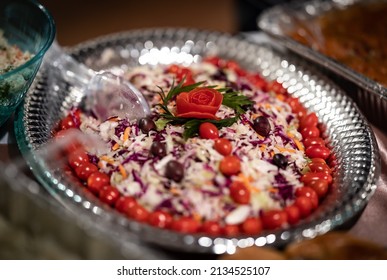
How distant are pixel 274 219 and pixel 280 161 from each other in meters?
0.27

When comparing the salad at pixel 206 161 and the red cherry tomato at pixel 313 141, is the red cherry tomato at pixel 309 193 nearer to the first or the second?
the salad at pixel 206 161

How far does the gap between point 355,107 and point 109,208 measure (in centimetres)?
108

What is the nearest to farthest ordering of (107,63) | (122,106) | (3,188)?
(3,188)
(122,106)
(107,63)

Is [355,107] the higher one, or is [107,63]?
[355,107]

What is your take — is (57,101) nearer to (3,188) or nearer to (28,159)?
(28,159)

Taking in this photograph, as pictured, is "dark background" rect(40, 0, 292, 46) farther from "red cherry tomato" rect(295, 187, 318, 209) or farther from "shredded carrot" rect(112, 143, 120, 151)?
"red cherry tomato" rect(295, 187, 318, 209)

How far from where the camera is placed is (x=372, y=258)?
143cm

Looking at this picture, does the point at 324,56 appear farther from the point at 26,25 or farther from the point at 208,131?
the point at 26,25

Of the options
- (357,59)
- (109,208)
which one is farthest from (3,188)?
(357,59)

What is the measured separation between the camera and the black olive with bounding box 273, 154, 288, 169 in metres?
1.80

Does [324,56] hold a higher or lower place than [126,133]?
higher

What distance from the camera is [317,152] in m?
1.94

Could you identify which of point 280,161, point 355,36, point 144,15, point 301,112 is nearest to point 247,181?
point 280,161

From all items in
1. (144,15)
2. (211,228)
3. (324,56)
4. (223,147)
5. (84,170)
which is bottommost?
(144,15)
